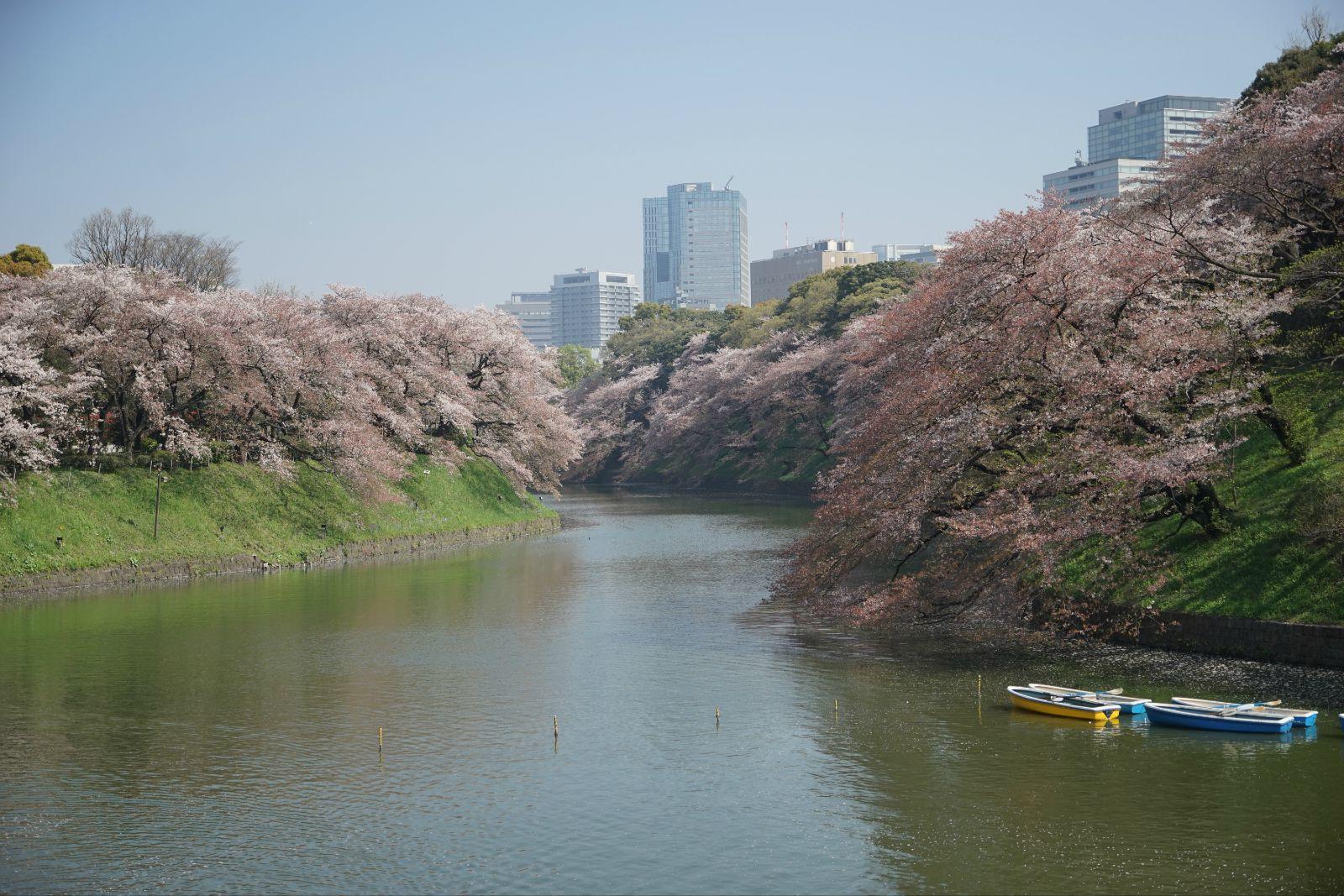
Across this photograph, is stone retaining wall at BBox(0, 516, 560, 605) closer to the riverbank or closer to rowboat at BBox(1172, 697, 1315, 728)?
the riverbank

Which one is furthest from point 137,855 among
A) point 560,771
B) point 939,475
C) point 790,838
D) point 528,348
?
point 528,348

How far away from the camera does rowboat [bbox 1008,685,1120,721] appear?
20.4 m

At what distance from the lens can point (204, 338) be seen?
43250 mm

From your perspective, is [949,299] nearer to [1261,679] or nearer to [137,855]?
[1261,679]

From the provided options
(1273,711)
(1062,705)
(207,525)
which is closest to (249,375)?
(207,525)

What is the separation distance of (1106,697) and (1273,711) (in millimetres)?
2878

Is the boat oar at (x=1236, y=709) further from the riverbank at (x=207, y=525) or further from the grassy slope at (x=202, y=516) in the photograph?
the grassy slope at (x=202, y=516)

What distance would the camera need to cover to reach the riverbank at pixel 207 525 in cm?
3659

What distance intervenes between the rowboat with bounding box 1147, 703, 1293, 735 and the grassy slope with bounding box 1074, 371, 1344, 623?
466 cm

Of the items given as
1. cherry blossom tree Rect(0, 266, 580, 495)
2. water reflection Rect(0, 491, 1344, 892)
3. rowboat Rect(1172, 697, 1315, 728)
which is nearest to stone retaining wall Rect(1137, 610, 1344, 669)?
water reflection Rect(0, 491, 1344, 892)

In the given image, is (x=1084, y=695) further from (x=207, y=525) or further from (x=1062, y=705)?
(x=207, y=525)

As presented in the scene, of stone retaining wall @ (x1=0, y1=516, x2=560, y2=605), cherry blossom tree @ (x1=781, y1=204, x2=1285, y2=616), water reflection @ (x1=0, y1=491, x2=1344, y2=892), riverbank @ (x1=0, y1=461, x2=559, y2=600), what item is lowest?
water reflection @ (x1=0, y1=491, x2=1344, y2=892)

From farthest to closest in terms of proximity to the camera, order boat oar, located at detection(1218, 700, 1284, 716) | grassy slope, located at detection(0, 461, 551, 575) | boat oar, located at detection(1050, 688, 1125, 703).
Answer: grassy slope, located at detection(0, 461, 551, 575)
boat oar, located at detection(1050, 688, 1125, 703)
boat oar, located at detection(1218, 700, 1284, 716)

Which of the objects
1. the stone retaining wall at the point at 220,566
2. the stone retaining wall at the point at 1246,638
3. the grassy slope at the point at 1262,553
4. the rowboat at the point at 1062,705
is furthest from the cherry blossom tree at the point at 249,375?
the stone retaining wall at the point at 1246,638
